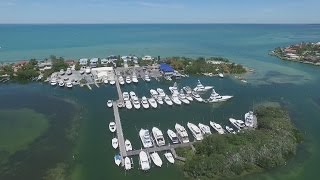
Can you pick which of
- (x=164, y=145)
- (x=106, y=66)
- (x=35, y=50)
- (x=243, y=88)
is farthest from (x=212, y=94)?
(x=35, y=50)

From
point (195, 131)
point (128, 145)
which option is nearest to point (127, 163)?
point (128, 145)

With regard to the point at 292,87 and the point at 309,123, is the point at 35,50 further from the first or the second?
the point at 309,123

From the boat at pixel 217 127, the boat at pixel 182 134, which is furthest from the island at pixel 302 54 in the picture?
the boat at pixel 182 134

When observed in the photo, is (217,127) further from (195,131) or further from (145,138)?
(145,138)

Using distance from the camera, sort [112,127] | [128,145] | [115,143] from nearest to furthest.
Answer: [128,145] < [115,143] < [112,127]

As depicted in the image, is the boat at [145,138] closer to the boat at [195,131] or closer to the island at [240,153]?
the island at [240,153]

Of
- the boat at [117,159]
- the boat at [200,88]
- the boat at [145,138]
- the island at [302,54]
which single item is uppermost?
the island at [302,54]
